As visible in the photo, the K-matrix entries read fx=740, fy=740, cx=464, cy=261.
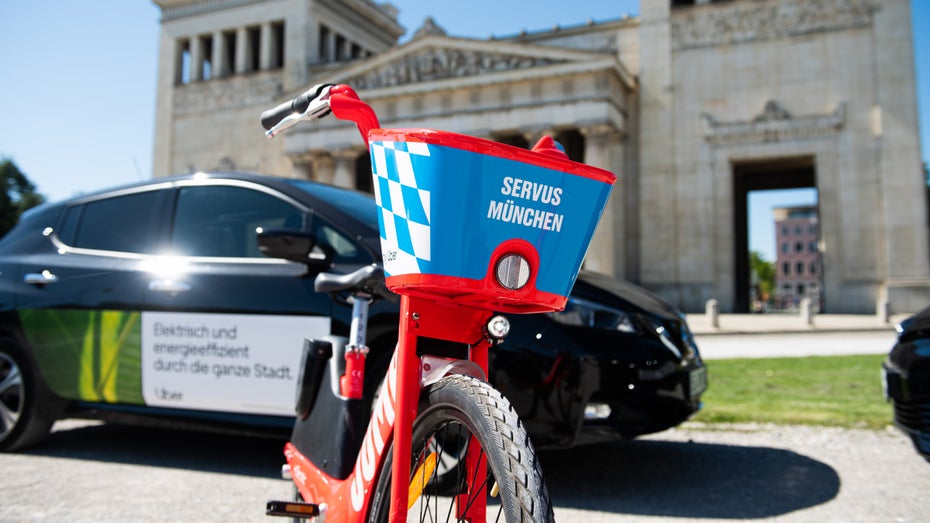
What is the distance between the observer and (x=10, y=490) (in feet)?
12.0

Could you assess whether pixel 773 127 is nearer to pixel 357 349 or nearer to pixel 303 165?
pixel 303 165

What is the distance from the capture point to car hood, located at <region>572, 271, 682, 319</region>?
3.74m

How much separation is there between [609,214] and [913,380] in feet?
88.4

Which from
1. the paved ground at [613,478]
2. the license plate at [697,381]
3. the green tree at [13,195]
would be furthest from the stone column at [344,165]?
the license plate at [697,381]

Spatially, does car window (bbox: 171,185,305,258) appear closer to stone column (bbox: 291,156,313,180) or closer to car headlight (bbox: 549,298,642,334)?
car headlight (bbox: 549,298,642,334)

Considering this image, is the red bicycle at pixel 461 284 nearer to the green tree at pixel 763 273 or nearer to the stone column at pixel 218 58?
the stone column at pixel 218 58

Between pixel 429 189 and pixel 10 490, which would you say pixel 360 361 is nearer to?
pixel 429 189

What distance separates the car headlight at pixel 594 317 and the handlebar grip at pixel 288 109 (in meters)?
1.67

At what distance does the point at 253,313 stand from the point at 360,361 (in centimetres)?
164

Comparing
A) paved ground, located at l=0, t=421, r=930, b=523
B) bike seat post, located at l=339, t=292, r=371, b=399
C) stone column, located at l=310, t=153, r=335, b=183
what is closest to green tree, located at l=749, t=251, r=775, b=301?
stone column, located at l=310, t=153, r=335, b=183

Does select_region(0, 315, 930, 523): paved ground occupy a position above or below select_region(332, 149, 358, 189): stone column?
below

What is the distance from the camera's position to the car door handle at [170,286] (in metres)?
4.05

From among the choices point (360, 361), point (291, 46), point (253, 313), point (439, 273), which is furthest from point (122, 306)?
point (291, 46)

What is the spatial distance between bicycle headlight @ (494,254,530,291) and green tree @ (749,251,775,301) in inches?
3903
